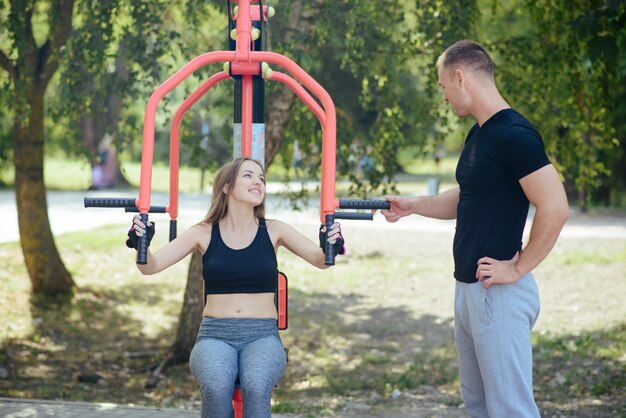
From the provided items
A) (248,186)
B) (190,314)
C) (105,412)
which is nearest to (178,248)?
(248,186)

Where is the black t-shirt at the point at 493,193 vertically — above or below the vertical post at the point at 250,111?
below

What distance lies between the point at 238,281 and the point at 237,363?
1.10 ft

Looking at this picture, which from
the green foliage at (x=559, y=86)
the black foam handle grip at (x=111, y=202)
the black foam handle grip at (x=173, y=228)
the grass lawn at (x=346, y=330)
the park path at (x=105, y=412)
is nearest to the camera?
the black foam handle grip at (x=111, y=202)

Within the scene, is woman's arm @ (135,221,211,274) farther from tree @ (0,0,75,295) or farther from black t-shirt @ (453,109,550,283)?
tree @ (0,0,75,295)

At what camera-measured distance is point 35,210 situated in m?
10.4

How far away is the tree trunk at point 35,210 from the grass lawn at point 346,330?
1.01ft

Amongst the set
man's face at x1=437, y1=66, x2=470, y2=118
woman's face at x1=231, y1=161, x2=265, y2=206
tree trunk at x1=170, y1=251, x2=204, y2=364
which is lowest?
tree trunk at x1=170, y1=251, x2=204, y2=364

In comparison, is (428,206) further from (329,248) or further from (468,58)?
(468,58)

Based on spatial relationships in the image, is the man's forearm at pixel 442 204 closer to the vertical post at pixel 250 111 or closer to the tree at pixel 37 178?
the vertical post at pixel 250 111

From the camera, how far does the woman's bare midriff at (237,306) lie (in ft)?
12.9

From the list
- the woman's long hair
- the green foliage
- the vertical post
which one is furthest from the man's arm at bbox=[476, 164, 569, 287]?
the green foliage

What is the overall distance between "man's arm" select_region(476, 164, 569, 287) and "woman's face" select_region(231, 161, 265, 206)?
1031 millimetres

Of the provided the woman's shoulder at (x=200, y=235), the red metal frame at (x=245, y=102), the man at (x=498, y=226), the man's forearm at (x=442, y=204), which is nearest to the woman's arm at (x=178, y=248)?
the woman's shoulder at (x=200, y=235)

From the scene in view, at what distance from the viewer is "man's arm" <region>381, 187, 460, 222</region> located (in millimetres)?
3973
